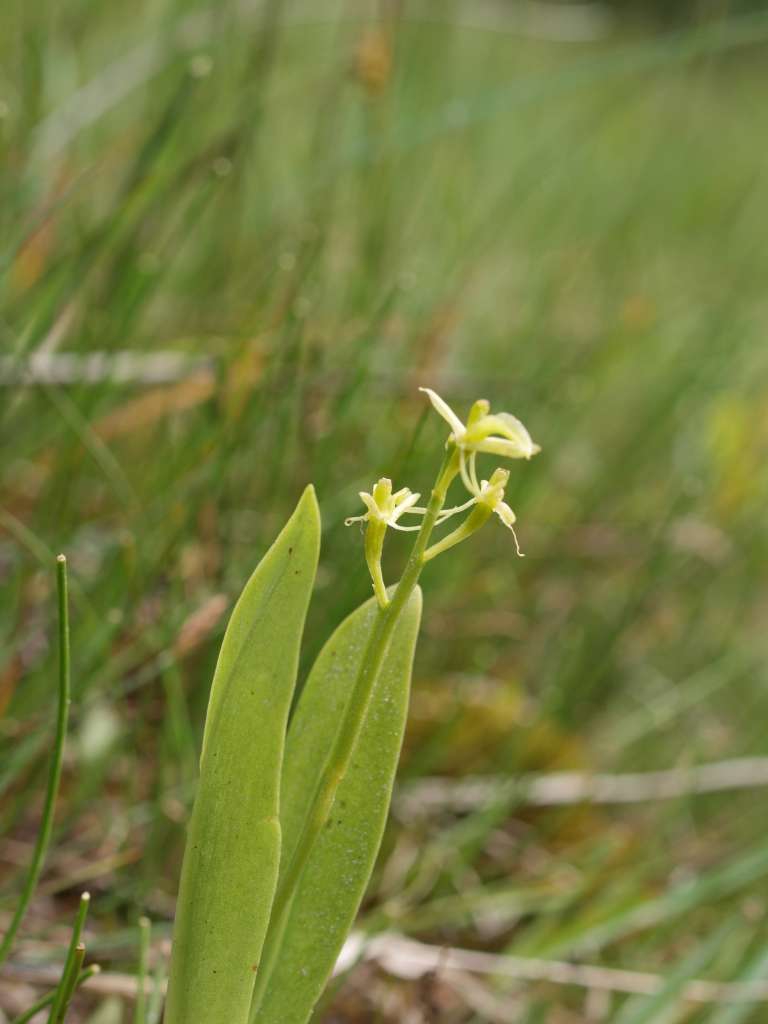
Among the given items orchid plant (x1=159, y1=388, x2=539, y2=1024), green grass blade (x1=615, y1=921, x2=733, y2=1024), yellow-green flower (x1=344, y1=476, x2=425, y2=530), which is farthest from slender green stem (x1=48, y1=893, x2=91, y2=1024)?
green grass blade (x1=615, y1=921, x2=733, y2=1024)

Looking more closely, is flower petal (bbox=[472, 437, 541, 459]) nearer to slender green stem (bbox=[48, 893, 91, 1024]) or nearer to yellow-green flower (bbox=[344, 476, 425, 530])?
yellow-green flower (bbox=[344, 476, 425, 530])

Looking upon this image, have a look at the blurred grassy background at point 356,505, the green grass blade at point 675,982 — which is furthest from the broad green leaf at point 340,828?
the green grass blade at point 675,982

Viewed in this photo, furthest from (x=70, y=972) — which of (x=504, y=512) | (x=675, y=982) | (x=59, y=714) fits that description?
(x=675, y=982)

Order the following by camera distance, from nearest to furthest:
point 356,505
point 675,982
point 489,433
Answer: point 489,433 → point 675,982 → point 356,505

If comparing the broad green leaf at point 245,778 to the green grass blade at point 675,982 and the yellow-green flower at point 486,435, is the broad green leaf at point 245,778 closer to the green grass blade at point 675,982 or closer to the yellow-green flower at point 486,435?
the yellow-green flower at point 486,435

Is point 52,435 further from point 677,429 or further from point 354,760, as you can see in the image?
point 677,429

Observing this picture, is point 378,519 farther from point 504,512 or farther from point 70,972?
point 70,972
